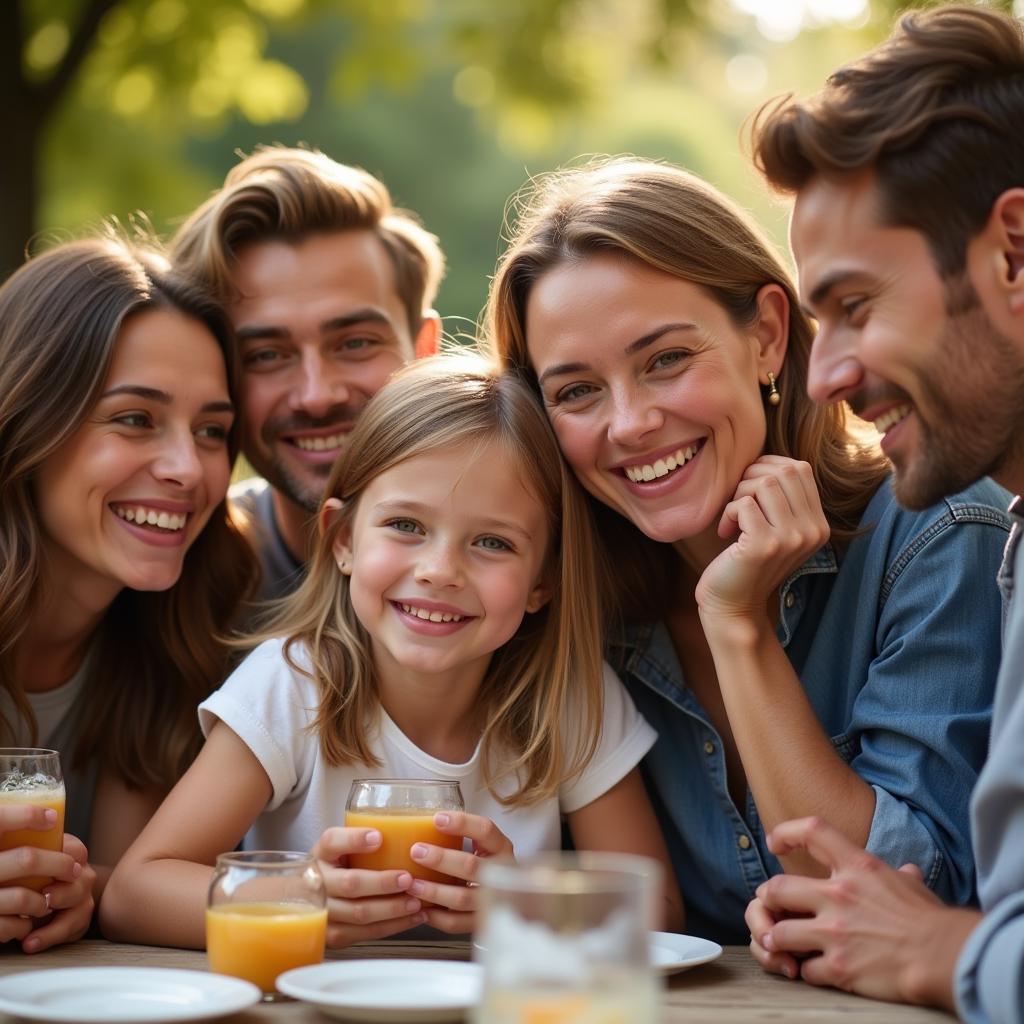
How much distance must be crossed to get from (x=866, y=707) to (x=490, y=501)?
1.01m

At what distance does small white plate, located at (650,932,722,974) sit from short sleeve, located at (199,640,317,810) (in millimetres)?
1021

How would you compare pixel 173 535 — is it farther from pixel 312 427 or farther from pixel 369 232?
pixel 369 232

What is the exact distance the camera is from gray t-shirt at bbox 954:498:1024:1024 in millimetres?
2096

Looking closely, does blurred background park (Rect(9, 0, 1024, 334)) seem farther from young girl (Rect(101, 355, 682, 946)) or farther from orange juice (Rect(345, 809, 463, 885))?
orange juice (Rect(345, 809, 463, 885))

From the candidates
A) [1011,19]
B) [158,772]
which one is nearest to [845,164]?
[1011,19]

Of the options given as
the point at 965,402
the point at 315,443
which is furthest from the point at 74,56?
the point at 965,402

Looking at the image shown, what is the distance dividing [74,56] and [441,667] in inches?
231

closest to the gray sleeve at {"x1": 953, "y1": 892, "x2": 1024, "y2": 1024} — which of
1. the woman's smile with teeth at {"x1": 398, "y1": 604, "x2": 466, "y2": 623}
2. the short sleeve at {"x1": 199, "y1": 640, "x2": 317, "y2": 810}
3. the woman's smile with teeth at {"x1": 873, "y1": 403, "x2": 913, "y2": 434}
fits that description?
the woman's smile with teeth at {"x1": 873, "y1": 403, "x2": 913, "y2": 434}

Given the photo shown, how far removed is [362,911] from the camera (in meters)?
2.75

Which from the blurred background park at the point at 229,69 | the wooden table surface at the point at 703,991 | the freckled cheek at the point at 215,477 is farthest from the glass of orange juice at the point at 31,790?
the blurred background park at the point at 229,69

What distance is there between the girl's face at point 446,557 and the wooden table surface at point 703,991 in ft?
2.46

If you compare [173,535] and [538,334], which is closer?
[538,334]

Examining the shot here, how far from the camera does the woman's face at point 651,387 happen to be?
3422 millimetres

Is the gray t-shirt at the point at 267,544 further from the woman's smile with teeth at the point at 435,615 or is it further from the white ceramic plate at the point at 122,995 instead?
the white ceramic plate at the point at 122,995
